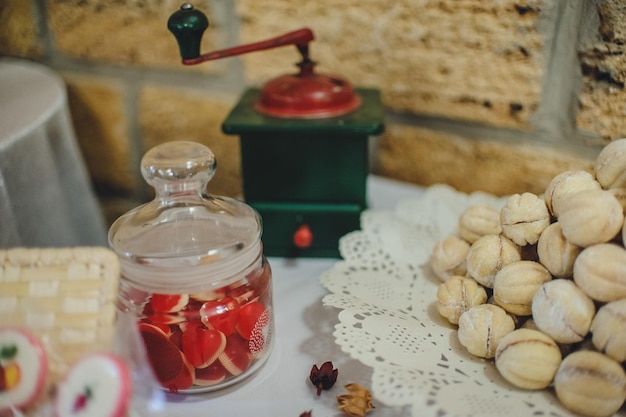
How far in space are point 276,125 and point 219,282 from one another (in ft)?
0.96

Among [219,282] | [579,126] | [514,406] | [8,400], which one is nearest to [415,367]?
[514,406]

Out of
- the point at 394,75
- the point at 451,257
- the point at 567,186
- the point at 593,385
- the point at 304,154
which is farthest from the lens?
the point at 394,75

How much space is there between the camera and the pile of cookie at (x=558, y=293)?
514 millimetres

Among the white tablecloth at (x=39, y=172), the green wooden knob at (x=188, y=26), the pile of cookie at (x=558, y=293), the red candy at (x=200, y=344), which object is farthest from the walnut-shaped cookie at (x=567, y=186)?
the white tablecloth at (x=39, y=172)

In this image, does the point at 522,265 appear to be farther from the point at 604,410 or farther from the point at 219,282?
the point at 219,282

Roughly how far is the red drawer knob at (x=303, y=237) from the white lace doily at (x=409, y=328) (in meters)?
0.06

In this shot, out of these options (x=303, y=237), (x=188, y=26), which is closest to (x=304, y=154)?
(x=303, y=237)

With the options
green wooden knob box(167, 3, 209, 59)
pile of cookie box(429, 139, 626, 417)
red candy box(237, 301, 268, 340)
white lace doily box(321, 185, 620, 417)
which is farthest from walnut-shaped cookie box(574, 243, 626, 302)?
green wooden knob box(167, 3, 209, 59)

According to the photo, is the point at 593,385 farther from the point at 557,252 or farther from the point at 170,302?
the point at 170,302

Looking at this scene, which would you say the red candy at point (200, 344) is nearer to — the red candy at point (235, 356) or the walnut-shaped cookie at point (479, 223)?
the red candy at point (235, 356)

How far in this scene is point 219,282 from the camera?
59cm

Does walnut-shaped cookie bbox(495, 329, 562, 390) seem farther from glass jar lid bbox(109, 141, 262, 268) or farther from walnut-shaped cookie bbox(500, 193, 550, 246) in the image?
glass jar lid bbox(109, 141, 262, 268)

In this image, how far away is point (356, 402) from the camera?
549mm

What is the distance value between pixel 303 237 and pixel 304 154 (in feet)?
0.40
